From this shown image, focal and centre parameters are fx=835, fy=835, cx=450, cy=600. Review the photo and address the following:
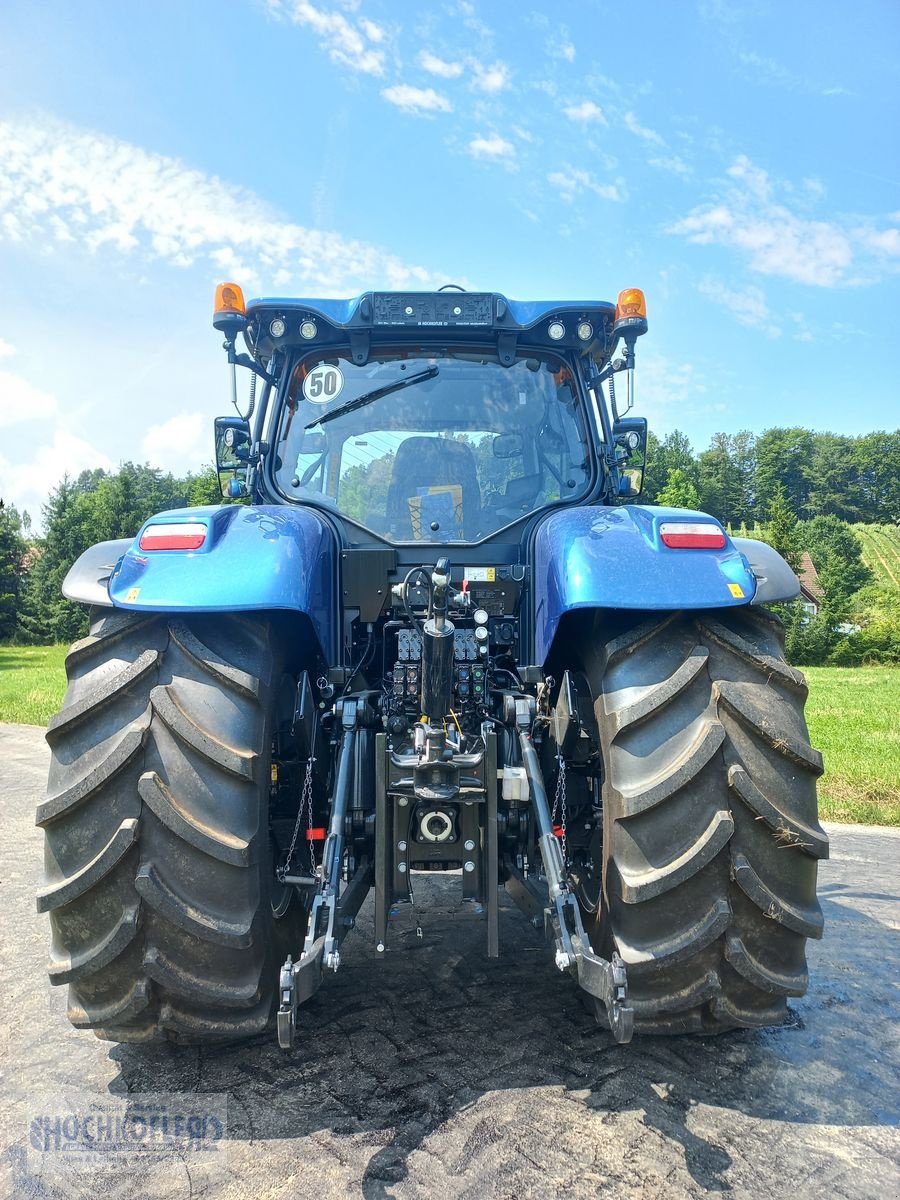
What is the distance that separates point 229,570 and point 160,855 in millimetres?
860

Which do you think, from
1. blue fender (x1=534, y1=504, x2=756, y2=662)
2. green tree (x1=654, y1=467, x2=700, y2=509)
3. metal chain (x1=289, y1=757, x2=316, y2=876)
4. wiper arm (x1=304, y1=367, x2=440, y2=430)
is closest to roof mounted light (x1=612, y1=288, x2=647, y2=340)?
wiper arm (x1=304, y1=367, x2=440, y2=430)

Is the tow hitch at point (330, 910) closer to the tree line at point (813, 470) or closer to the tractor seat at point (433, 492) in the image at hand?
the tractor seat at point (433, 492)

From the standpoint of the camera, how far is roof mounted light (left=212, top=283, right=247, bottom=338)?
355 centimetres

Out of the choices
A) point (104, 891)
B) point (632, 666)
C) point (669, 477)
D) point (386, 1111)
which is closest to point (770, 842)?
point (632, 666)

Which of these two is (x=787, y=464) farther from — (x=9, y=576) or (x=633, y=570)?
(x=633, y=570)

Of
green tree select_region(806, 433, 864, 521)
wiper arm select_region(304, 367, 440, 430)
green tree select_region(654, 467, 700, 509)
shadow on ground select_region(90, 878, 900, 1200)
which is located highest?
green tree select_region(806, 433, 864, 521)

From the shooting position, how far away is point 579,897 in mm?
3033

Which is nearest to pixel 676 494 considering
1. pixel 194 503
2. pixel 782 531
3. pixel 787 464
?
pixel 782 531

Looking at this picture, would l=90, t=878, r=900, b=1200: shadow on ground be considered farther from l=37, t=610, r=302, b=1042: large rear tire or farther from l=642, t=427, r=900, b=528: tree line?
l=642, t=427, r=900, b=528: tree line

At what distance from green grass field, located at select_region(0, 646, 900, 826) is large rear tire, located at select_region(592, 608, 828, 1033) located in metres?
5.05

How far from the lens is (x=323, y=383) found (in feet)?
12.7

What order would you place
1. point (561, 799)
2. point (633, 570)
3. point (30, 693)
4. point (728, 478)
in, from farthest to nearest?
point (728, 478) → point (30, 693) → point (561, 799) → point (633, 570)

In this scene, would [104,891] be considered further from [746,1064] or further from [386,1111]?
[746,1064]

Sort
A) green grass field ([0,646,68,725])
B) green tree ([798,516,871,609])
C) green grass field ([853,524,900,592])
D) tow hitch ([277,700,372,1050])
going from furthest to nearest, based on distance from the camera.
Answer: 1. green grass field ([853,524,900,592])
2. green tree ([798,516,871,609])
3. green grass field ([0,646,68,725])
4. tow hitch ([277,700,372,1050])
